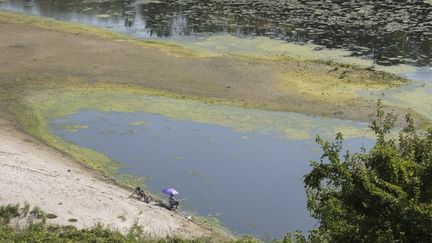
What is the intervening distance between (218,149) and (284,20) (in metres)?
25.3

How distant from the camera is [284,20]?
4997 centimetres

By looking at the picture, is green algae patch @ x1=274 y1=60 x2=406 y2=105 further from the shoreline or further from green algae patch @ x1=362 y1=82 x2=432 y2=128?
green algae patch @ x1=362 y1=82 x2=432 y2=128

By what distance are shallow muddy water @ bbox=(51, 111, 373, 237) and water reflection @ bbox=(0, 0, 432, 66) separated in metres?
14.6

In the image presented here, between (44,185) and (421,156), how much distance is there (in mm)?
13808

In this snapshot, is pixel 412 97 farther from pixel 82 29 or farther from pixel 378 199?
pixel 82 29

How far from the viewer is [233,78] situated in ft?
119

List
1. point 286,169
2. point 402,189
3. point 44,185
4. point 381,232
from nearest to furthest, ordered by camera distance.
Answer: point 381,232
point 402,189
point 44,185
point 286,169

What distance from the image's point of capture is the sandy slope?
20234 millimetres

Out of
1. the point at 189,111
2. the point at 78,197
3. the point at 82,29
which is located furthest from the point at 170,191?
the point at 82,29

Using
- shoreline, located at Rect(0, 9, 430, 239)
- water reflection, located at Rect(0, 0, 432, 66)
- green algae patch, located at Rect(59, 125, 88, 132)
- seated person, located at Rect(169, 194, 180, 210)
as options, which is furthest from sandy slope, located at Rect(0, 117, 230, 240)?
water reflection, located at Rect(0, 0, 432, 66)

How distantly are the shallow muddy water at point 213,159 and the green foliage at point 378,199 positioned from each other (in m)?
7.57

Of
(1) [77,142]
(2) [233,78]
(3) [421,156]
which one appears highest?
(3) [421,156]

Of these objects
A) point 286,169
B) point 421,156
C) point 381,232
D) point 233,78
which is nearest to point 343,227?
point 381,232

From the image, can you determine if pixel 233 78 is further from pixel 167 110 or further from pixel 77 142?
pixel 77 142
